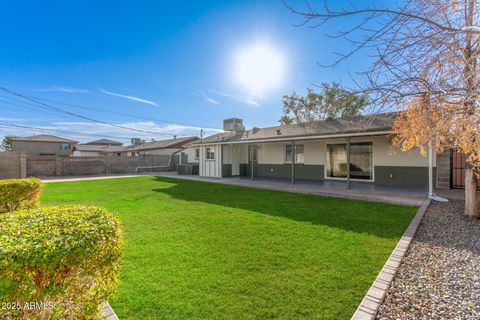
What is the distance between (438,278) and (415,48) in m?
2.95

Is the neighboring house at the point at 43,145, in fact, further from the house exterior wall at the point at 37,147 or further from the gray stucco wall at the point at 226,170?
the gray stucco wall at the point at 226,170

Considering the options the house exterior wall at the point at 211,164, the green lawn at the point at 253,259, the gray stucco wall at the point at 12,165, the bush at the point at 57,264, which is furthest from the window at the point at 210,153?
the bush at the point at 57,264

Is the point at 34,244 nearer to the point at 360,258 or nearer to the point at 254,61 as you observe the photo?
the point at 254,61

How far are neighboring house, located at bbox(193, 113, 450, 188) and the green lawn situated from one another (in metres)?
3.32

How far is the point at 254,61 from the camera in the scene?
3684mm

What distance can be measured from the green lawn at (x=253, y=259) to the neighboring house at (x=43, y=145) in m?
40.3

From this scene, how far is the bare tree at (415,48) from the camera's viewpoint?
2.43 meters

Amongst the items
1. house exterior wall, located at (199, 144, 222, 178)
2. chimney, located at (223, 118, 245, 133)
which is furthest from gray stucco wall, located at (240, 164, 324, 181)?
chimney, located at (223, 118, 245, 133)

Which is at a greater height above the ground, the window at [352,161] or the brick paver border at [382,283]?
the window at [352,161]

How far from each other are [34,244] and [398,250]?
15.6 ft

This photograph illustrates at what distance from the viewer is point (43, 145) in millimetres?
36875

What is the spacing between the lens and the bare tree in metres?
2.43

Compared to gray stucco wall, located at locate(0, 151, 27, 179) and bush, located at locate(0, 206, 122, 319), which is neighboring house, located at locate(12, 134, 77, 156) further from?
bush, located at locate(0, 206, 122, 319)

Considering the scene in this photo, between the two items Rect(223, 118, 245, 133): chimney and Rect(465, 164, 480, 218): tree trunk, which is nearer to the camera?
Rect(465, 164, 480, 218): tree trunk
